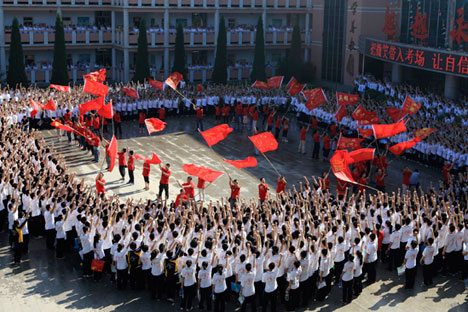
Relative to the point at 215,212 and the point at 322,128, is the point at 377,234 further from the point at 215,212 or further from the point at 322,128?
the point at 322,128

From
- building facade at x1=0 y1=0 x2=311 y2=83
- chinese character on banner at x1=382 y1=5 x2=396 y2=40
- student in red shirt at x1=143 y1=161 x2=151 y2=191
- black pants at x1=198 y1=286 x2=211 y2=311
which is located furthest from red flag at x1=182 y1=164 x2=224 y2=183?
chinese character on banner at x1=382 y1=5 x2=396 y2=40

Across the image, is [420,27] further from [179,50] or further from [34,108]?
[34,108]

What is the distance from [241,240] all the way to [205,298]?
147 centimetres

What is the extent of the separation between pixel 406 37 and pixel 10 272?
32689 millimetres

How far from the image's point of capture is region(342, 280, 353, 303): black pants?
14.1 m

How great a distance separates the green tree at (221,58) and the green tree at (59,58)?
33.0 feet

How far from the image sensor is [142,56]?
41312mm

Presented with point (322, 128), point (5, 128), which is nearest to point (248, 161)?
point (5, 128)

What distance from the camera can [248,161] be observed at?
18.8m

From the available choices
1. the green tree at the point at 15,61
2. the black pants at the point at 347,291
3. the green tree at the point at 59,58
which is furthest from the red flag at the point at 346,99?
the green tree at the point at 15,61

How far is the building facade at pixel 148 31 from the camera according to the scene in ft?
137

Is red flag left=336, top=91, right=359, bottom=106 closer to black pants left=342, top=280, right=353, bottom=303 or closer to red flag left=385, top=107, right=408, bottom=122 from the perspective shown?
red flag left=385, top=107, right=408, bottom=122

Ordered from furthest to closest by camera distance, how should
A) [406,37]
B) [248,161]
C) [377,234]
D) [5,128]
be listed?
[406,37]
[5,128]
[248,161]
[377,234]

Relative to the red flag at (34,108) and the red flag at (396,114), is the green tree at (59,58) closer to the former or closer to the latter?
the red flag at (34,108)
